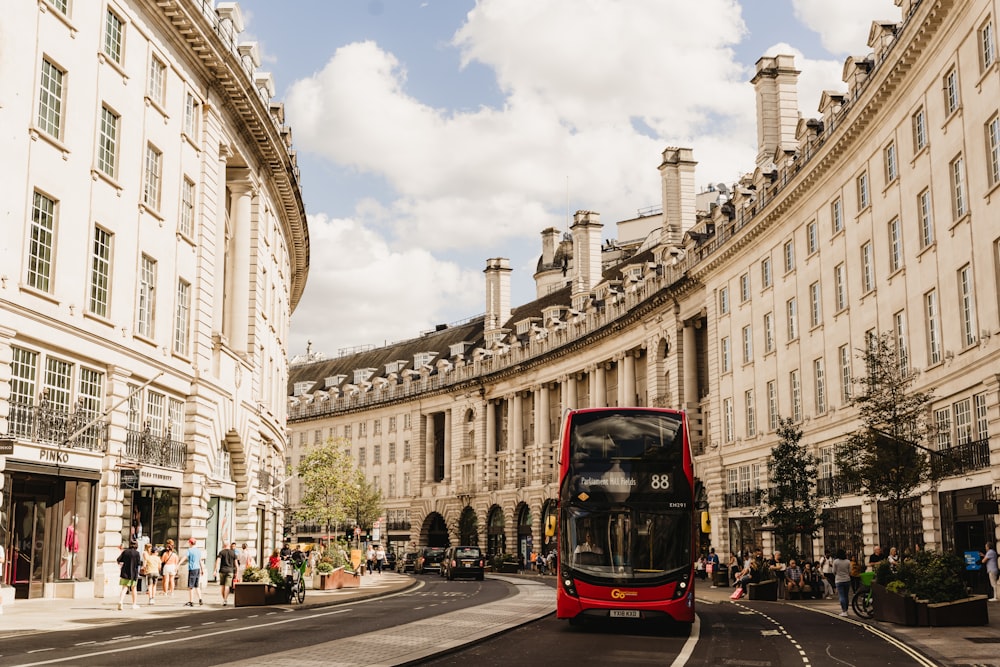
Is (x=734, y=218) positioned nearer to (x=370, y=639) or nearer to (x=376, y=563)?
(x=376, y=563)

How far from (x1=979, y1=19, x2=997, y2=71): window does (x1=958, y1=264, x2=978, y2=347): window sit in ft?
18.8

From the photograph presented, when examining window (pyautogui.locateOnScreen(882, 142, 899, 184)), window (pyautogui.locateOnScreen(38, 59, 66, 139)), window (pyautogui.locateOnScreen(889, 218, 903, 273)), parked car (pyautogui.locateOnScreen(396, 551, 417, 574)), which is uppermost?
window (pyautogui.locateOnScreen(882, 142, 899, 184))

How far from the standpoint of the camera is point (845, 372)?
45.7 meters

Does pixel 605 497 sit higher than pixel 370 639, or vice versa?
pixel 605 497

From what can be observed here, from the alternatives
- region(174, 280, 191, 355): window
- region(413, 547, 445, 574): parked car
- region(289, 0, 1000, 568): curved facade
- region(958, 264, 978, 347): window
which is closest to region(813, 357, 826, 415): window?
region(289, 0, 1000, 568): curved facade

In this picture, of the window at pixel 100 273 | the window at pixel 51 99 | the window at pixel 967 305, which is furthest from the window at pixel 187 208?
the window at pixel 967 305

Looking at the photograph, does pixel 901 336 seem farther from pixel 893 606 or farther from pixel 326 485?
pixel 326 485

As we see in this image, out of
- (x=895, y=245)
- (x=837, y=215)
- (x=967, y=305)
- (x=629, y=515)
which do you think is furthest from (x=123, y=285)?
(x=837, y=215)

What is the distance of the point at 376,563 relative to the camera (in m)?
75.6

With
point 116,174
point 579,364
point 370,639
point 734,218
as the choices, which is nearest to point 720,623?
point 370,639

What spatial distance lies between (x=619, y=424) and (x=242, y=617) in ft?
33.1

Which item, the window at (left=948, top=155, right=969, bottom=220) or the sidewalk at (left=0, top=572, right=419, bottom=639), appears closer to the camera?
the sidewalk at (left=0, top=572, right=419, bottom=639)

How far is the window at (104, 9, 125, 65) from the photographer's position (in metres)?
31.8

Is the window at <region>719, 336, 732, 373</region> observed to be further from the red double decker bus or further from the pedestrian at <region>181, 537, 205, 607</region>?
the red double decker bus
